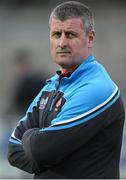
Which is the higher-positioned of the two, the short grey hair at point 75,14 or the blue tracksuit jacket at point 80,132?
the short grey hair at point 75,14

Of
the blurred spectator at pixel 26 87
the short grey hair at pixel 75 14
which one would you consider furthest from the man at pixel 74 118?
the blurred spectator at pixel 26 87

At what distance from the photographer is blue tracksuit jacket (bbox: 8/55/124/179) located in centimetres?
376

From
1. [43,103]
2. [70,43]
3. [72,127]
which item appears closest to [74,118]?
[72,127]

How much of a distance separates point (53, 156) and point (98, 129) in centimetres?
A: 29

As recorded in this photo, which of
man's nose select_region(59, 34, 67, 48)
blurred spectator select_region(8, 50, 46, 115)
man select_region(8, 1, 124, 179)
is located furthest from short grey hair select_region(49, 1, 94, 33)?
blurred spectator select_region(8, 50, 46, 115)

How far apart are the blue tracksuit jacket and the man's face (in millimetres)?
70

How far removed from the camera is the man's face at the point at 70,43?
400 cm

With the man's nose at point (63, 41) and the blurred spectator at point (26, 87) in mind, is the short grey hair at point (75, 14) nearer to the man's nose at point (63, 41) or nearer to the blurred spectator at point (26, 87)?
the man's nose at point (63, 41)

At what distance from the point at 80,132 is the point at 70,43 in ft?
1.87

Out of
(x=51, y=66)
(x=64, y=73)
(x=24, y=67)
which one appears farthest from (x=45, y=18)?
(x=64, y=73)

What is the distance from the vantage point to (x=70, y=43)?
4000 millimetres

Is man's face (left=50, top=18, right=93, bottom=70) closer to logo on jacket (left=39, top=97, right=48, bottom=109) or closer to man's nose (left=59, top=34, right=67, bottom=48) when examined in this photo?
man's nose (left=59, top=34, right=67, bottom=48)

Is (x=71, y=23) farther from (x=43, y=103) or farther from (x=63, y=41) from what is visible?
(x=43, y=103)

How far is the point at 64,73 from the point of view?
4.07 metres
